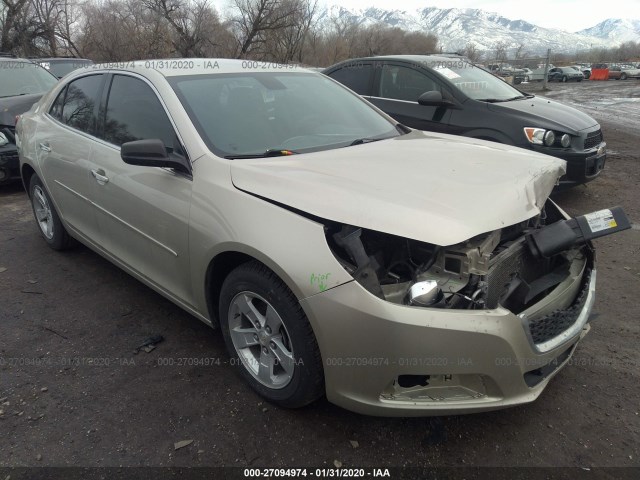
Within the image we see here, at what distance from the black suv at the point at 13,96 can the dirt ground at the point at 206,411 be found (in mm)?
3447

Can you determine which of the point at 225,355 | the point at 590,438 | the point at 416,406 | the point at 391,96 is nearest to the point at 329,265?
the point at 416,406

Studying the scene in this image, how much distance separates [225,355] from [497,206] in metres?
1.81

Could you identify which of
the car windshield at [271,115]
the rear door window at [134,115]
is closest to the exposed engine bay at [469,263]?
the car windshield at [271,115]

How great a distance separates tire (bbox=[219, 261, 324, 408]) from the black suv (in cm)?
526

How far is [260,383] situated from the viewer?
2.45 m

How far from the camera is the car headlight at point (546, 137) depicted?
520 cm

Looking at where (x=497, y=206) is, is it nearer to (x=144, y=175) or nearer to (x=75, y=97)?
(x=144, y=175)

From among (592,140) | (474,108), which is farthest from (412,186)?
(592,140)

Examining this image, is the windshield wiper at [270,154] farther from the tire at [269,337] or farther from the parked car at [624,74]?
the parked car at [624,74]

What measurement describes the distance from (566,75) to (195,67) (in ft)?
150

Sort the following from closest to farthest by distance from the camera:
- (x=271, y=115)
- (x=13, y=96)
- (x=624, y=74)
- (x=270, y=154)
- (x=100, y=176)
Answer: (x=270, y=154) → (x=271, y=115) → (x=100, y=176) → (x=13, y=96) → (x=624, y=74)

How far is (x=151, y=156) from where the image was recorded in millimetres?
2500

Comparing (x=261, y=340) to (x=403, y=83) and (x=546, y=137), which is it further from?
(x=403, y=83)

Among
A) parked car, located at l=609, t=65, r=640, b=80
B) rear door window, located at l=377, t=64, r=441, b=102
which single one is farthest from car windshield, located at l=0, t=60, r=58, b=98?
parked car, located at l=609, t=65, r=640, b=80
